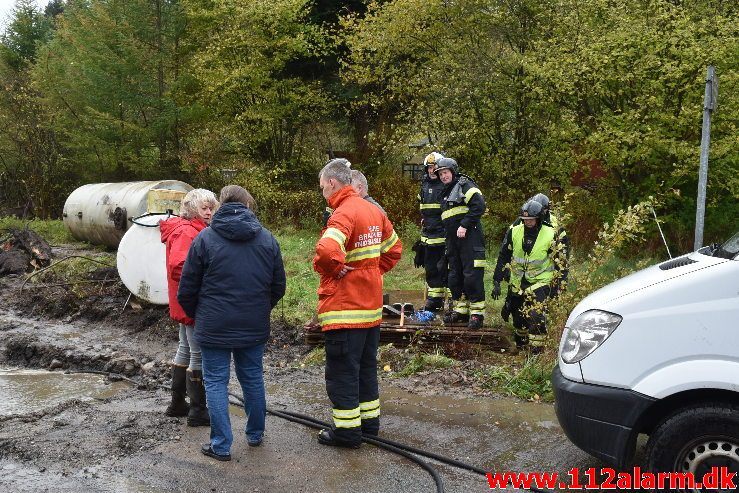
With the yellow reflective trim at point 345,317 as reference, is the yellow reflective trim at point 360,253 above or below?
above

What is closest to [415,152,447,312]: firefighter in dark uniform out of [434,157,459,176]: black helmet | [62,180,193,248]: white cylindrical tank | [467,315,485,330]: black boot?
[434,157,459,176]: black helmet

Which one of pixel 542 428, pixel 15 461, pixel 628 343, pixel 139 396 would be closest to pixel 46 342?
pixel 139 396

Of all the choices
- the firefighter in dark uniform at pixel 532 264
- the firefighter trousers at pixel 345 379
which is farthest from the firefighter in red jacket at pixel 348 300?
the firefighter in dark uniform at pixel 532 264

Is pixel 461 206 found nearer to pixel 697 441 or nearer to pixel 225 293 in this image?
pixel 225 293

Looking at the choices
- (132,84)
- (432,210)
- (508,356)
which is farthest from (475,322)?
(132,84)

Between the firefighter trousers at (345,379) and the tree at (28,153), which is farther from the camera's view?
the tree at (28,153)

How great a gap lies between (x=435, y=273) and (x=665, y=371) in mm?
5502

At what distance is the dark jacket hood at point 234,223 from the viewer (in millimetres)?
5133

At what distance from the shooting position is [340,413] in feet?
17.9

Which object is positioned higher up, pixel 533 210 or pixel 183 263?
pixel 533 210

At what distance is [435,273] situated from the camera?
31.1ft

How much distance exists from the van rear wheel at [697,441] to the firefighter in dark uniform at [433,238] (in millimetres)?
5244

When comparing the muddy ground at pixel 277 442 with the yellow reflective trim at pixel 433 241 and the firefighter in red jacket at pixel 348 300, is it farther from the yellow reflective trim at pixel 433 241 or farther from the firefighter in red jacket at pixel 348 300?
the yellow reflective trim at pixel 433 241

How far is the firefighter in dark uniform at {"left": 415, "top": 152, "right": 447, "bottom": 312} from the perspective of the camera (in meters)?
9.19
